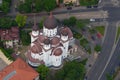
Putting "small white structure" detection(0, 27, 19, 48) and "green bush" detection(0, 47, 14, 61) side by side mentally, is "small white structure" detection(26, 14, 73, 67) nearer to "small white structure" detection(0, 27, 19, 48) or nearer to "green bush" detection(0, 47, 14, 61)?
"green bush" detection(0, 47, 14, 61)

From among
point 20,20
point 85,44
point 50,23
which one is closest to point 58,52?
point 50,23

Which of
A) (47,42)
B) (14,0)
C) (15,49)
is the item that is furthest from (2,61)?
(14,0)

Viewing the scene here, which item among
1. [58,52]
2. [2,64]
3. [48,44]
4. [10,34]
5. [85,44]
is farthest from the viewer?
[85,44]

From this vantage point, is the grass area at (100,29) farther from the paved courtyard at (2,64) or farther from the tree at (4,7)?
the paved courtyard at (2,64)

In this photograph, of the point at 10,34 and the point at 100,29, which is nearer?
the point at 10,34

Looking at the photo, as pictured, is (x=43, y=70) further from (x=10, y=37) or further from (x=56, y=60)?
(x=10, y=37)

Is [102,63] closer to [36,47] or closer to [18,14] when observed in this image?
[36,47]

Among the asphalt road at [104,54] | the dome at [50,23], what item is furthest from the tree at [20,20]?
the asphalt road at [104,54]
